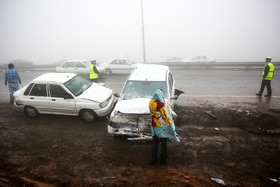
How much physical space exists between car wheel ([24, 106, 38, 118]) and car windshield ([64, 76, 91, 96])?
172 cm

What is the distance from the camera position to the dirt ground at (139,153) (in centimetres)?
418

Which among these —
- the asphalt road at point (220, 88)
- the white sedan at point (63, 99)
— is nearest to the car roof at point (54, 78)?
the white sedan at point (63, 99)

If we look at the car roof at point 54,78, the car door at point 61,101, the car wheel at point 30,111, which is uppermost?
the car roof at point 54,78

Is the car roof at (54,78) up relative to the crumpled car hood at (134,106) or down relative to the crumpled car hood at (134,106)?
up

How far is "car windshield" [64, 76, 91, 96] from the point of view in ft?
23.1

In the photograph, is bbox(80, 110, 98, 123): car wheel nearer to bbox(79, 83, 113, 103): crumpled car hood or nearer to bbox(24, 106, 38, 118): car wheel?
bbox(79, 83, 113, 103): crumpled car hood

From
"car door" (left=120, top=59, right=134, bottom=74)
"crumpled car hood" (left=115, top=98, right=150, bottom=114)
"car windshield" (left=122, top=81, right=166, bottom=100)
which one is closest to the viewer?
"crumpled car hood" (left=115, top=98, right=150, bottom=114)

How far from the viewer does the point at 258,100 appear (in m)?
8.58

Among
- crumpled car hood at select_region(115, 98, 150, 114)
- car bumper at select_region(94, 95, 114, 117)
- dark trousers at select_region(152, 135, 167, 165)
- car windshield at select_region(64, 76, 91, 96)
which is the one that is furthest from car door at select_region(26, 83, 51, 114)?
dark trousers at select_region(152, 135, 167, 165)

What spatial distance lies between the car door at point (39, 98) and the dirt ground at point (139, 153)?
53 centimetres

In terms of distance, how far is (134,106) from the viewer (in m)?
5.35

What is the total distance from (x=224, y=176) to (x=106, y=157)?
2.89m

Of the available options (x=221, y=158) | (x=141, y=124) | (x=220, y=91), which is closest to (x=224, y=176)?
(x=221, y=158)

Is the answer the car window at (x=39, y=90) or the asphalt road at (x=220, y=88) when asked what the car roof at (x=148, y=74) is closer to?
the asphalt road at (x=220, y=88)
